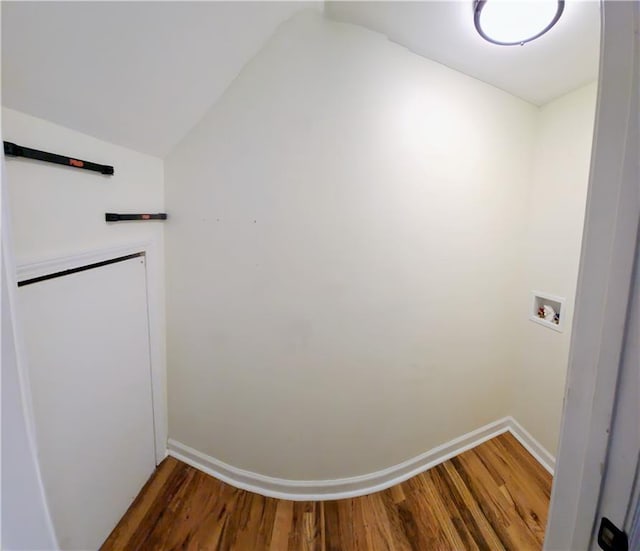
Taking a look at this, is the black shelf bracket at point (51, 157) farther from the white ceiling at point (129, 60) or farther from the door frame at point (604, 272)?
the door frame at point (604, 272)

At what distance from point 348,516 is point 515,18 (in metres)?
2.43

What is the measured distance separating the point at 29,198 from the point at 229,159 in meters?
0.74

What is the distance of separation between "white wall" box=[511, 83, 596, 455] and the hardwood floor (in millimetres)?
459

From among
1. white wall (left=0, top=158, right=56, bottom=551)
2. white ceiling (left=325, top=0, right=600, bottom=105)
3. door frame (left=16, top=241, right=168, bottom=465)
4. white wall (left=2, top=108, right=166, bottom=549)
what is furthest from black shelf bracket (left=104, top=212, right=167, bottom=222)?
white ceiling (left=325, top=0, right=600, bottom=105)

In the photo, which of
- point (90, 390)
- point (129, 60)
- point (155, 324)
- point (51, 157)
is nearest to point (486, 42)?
point (129, 60)

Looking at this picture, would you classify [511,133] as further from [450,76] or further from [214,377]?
[214,377]

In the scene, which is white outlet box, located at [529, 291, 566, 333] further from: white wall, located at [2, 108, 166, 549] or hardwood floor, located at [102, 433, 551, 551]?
white wall, located at [2, 108, 166, 549]

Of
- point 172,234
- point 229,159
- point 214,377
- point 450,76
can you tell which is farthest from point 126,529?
point 450,76

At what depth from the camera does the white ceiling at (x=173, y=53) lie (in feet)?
2.40

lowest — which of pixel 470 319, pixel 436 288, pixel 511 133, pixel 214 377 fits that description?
pixel 214 377

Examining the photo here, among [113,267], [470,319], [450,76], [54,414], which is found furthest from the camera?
[470,319]

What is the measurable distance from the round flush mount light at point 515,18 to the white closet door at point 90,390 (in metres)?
1.91

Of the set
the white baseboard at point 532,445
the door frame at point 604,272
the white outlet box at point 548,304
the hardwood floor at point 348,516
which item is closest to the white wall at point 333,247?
the hardwood floor at point 348,516

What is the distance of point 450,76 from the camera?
1.33 metres
